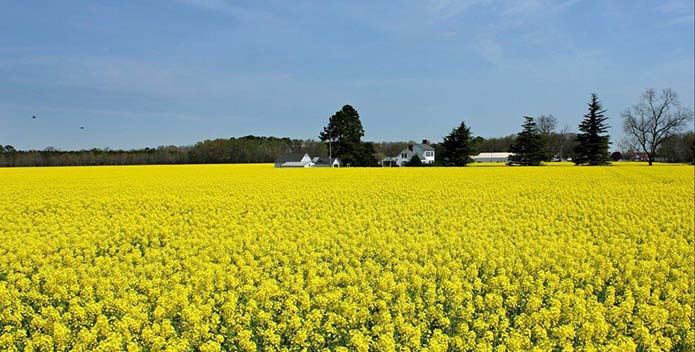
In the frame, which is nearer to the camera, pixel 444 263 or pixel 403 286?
pixel 403 286

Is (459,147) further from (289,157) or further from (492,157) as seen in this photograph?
(492,157)

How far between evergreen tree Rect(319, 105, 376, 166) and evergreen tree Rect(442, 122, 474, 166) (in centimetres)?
1261

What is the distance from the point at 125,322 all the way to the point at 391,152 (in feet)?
344

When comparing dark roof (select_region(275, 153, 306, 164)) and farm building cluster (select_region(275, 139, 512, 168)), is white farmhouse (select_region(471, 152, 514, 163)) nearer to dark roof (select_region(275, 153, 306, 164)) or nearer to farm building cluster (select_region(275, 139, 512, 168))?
farm building cluster (select_region(275, 139, 512, 168))

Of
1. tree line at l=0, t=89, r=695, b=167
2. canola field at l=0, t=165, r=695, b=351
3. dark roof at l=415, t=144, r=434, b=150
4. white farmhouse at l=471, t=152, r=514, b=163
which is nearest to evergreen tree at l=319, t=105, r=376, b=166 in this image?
tree line at l=0, t=89, r=695, b=167

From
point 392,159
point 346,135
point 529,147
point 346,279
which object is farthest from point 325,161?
point 346,279

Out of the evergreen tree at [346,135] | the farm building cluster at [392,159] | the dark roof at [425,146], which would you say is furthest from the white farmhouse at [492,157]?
the evergreen tree at [346,135]

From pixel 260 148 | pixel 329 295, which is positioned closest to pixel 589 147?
pixel 260 148

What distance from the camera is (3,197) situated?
66.5 feet

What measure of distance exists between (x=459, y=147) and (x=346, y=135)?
19052mm

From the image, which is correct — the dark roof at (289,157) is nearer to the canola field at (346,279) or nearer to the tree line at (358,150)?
the tree line at (358,150)

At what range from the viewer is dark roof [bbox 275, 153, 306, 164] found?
70.6 meters

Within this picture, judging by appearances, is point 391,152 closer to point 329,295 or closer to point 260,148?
point 260,148

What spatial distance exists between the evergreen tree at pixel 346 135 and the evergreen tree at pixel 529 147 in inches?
805
